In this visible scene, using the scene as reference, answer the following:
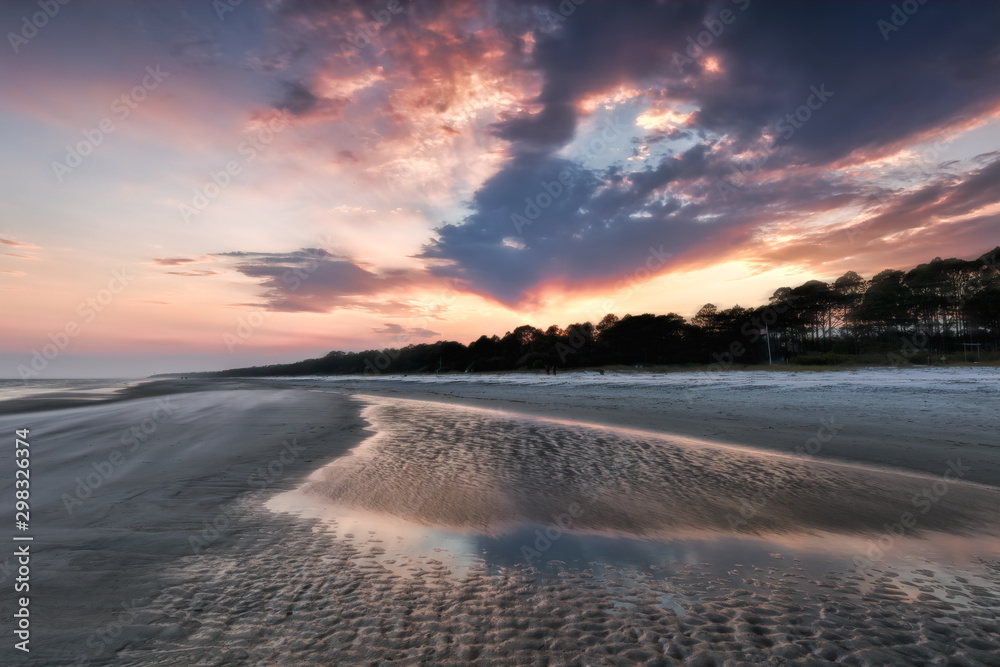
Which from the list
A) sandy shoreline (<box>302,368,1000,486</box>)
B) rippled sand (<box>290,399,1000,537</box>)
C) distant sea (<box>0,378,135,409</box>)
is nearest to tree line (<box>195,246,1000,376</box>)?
sandy shoreline (<box>302,368,1000,486</box>)

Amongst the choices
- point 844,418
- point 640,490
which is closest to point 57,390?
point 640,490

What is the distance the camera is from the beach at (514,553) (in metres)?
2.83

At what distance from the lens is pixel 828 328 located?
73.2 metres

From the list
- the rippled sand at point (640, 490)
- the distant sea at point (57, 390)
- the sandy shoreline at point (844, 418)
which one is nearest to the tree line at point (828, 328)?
the sandy shoreline at point (844, 418)

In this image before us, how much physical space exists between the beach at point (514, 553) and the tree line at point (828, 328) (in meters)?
50.5

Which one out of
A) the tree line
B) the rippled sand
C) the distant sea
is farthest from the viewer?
the tree line

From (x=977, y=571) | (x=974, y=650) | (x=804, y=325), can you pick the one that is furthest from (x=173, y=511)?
(x=804, y=325)

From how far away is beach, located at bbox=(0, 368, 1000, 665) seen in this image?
9.27 ft

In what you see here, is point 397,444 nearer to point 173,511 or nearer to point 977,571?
point 173,511

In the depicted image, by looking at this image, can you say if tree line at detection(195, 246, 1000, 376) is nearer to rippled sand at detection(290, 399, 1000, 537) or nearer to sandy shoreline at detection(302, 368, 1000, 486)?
sandy shoreline at detection(302, 368, 1000, 486)

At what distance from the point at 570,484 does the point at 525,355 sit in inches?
3783

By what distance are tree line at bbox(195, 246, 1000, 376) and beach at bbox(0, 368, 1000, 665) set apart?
166ft

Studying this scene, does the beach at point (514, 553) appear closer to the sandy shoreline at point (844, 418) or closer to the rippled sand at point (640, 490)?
the rippled sand at point (640, 490)

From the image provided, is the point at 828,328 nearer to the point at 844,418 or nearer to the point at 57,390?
the point at 844,418
